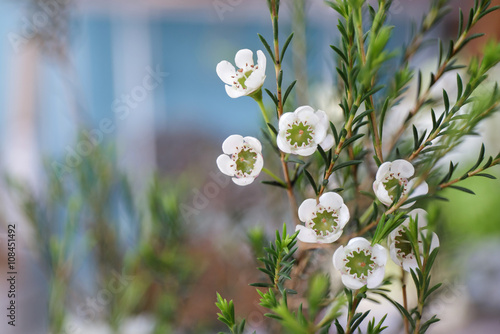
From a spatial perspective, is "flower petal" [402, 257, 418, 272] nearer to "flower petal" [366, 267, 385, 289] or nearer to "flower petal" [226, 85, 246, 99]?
"flower petal" [366, 267, 385, 289]

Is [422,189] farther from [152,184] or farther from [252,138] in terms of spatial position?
[152,184]

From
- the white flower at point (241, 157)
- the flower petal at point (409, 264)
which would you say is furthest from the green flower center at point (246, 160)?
the flower petal at point (409, 264)

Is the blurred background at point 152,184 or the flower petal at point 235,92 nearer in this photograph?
the flower petal at point 235,92

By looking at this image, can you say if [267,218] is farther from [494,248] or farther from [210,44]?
[210,44]

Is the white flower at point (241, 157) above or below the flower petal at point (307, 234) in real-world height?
above

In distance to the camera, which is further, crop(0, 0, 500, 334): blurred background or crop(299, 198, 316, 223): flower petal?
crop(0, 0, 500, 334): blurred background

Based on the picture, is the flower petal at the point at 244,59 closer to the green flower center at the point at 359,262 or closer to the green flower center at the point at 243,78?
the green flower center at the point at 243,78

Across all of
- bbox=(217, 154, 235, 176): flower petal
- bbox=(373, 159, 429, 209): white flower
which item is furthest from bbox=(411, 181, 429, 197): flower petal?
bbox=(217, 154, 235, 176): flower petal

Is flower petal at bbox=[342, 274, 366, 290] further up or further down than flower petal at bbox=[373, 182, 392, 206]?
further down
